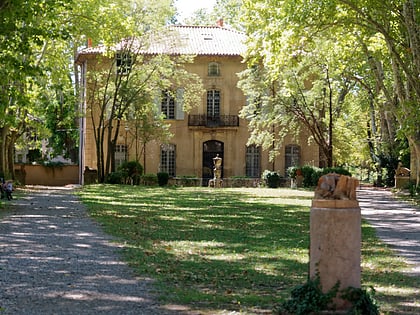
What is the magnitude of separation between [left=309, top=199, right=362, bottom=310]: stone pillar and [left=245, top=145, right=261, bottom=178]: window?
150 feet

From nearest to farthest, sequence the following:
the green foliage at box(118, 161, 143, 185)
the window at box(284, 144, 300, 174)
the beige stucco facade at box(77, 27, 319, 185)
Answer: the green foliage at box(118, 161, 143, 185)
the beige stucco facade at box(77, 27, 319, 185)
the window at box(284, 144, 300, 174)

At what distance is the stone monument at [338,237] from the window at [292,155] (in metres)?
45.6

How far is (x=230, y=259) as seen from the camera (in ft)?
34.4

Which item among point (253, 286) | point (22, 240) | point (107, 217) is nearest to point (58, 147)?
point (107, 217)

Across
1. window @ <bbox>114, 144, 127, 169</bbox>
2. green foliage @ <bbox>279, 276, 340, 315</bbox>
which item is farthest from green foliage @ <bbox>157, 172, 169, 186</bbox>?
green foliage @ <bbox>279, 276, 340, 315</bbox>

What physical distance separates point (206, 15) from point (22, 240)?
184ft

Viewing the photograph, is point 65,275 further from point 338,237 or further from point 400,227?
point 400,227

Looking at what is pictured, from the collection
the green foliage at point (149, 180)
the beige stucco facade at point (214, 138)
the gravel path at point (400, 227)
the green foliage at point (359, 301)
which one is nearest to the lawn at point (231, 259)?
the gravel path at point (400, 227)

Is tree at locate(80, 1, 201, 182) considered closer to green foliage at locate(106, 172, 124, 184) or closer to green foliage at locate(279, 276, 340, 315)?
green foliage at locate(106, 172, 124, 184)

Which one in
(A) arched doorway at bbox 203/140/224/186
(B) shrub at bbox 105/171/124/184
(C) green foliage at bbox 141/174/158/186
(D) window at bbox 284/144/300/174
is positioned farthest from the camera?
(A) arched doorway at bbox 203/140/224/186

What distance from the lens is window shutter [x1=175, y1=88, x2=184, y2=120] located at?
162ft

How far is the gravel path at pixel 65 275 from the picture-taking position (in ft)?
22.8

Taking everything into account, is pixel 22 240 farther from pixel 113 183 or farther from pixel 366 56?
pixel 113 183

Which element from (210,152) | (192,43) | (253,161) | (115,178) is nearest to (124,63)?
(115,178)
